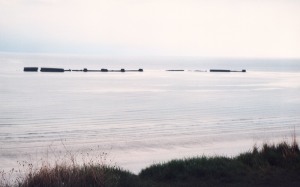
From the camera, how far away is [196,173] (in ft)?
40.4

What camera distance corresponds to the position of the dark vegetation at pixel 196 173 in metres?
10.3

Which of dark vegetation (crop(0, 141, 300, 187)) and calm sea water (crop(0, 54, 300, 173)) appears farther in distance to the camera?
calm sea water (crop(0, 54, 300, 173))

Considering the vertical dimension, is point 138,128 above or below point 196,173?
below

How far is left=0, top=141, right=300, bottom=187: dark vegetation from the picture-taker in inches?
404

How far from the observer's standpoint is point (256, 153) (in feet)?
46.1

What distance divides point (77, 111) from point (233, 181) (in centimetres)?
2592

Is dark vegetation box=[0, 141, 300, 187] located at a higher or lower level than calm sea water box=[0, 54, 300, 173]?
higher

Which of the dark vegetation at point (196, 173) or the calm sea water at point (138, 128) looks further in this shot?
the calm sea water at point (138, 128)

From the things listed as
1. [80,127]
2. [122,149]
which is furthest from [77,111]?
[122,149]

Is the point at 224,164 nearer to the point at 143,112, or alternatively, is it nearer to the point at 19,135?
the point at 19,135

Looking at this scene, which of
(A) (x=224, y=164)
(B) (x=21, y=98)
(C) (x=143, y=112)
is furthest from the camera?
(B) (x=21, y=98)

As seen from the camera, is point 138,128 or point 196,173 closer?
point 196,173

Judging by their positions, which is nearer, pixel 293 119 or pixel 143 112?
pixel 293 119

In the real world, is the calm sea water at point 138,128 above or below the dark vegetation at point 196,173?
below
